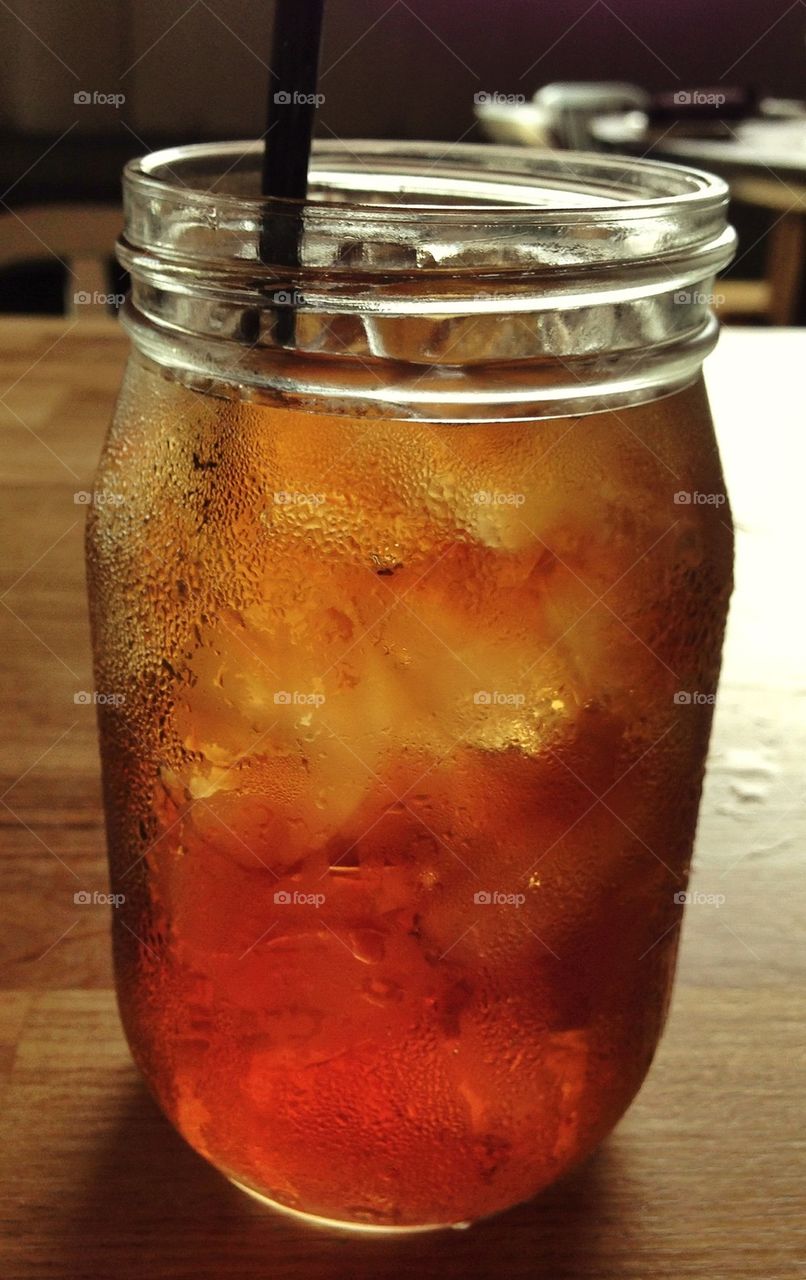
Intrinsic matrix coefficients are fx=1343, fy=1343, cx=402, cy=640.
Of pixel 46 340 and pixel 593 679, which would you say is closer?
pixel 593 679

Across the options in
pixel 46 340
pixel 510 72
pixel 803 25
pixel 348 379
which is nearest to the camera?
pixel 348 379

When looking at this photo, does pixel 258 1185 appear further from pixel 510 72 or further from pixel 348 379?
pixel 510 72

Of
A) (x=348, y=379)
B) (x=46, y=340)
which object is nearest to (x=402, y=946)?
(x=348, y=379)

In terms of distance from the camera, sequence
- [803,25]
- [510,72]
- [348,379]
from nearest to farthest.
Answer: [348,379] < [510,72] < [803,25]

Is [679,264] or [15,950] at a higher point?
[679,264]

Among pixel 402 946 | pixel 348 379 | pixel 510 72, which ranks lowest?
pixel 510 72

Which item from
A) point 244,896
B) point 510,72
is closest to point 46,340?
point 244,896
